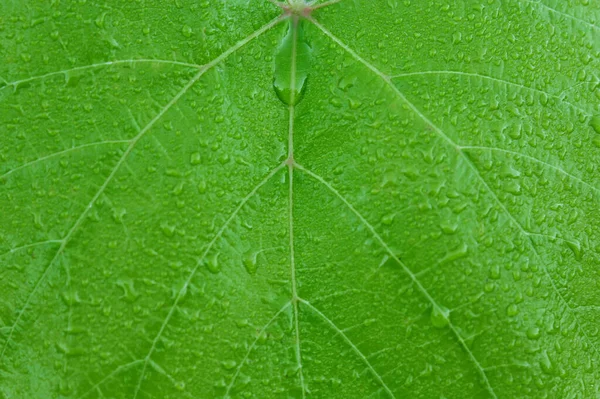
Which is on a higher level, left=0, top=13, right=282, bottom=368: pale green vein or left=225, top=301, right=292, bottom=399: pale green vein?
left=0, top=13, right=282, bottom=368: pale green vein

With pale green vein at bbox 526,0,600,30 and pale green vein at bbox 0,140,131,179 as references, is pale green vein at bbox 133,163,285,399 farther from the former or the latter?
pale green vein at bbox 526,0,600,30

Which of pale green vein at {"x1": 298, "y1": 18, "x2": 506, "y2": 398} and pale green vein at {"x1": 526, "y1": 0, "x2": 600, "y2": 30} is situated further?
pale green vein at {"x1": 526, "y1": 0, "x2": 600, "y2": 30}

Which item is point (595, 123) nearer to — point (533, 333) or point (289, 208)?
point (533, 333)

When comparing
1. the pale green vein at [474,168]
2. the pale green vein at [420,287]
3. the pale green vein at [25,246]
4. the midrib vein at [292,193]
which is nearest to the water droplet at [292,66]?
the midrib vein at [292,193]

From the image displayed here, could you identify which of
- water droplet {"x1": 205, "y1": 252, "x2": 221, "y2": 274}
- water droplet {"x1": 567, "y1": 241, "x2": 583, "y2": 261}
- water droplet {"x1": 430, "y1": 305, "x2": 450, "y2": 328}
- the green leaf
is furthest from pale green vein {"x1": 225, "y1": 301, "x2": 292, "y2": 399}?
water droplet {"x1": 567, "y1": 241, "x2": 583, "y2": 261}

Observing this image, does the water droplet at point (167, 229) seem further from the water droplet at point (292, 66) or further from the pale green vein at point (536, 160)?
the pale green vein at point (536, 160)

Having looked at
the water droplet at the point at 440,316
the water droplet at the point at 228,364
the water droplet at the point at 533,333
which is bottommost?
the water droplet at the point at 533,333

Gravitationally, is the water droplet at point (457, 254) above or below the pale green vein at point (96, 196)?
below

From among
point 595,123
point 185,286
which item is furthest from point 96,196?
point 595,123

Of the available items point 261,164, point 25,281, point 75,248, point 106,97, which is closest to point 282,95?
point 261,164
